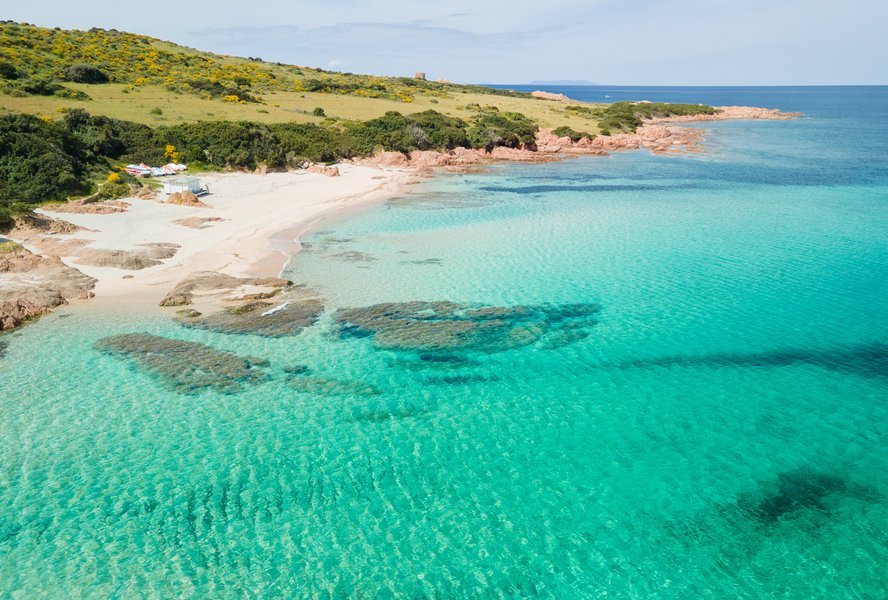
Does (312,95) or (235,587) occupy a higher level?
(312,95)

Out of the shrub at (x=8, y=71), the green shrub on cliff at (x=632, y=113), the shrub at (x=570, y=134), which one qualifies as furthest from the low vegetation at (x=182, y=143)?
the green shrub on cliff at (x=632, y=113)

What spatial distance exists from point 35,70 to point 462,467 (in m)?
72.1

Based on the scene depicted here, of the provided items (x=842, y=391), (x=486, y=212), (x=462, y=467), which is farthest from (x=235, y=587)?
(x=486, y=212)

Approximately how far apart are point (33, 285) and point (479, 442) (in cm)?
2020

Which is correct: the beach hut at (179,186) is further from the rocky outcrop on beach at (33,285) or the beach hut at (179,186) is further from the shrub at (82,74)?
the shrub at (82,74)

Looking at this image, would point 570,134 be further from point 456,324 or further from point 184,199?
point 456,324

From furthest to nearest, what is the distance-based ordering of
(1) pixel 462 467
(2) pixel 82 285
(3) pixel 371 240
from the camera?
(3) pixel 371 240 < (2) pixel 82 285 < (1) pixel 462 467

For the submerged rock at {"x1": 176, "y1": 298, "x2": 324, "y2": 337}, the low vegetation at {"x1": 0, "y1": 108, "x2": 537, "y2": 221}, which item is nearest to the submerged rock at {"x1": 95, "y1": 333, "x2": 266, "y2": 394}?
the submerged rock at {"x1": 176, "y1": 298, "x2": 324, "y2": 337}

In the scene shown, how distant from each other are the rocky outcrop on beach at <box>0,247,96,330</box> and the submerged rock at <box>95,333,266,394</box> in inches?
167

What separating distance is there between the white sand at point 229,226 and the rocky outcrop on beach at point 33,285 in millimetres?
715

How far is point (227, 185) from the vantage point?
143 feet

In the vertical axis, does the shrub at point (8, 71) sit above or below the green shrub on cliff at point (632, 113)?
above

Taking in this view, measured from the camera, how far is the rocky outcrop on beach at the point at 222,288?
922 inches

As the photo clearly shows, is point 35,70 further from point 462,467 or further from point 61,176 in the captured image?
point 462,467
